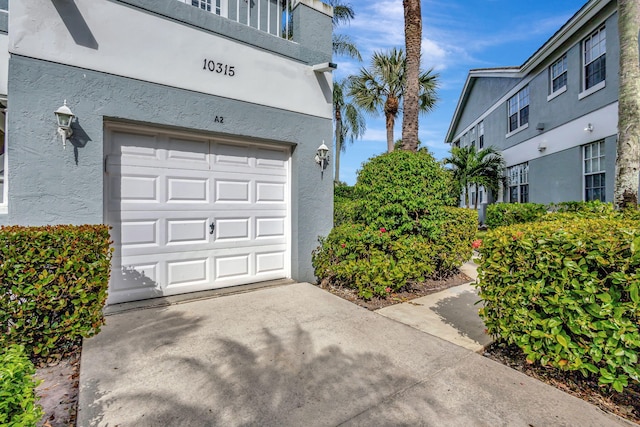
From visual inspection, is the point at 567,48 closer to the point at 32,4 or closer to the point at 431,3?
the point at 431,3

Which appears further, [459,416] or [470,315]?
[470,315]

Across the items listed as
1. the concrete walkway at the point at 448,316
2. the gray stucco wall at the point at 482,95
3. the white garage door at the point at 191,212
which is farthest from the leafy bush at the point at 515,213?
the white garage door at the point at 191,212

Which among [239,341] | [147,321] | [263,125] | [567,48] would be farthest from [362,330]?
[567,48]

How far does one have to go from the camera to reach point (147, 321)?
3805 millimetres

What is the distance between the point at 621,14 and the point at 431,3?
345 centimetres

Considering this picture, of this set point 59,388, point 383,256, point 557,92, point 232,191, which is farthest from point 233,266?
point 557,92

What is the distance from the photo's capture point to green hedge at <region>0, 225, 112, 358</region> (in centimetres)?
276

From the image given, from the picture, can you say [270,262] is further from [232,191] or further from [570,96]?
[570,96]

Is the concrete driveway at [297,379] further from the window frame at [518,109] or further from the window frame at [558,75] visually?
the window frame at [518,109]

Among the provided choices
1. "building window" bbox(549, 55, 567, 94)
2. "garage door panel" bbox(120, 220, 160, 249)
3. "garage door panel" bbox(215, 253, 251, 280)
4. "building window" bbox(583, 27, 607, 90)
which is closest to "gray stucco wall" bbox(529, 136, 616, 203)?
"building window" bbox(583, 27, 607, 90)

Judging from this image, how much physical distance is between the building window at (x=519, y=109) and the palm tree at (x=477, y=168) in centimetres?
146

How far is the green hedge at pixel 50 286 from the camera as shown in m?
2.76

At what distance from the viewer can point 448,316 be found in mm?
4191

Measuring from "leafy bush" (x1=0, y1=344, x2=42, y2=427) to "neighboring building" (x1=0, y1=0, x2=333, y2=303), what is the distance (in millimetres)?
2916
